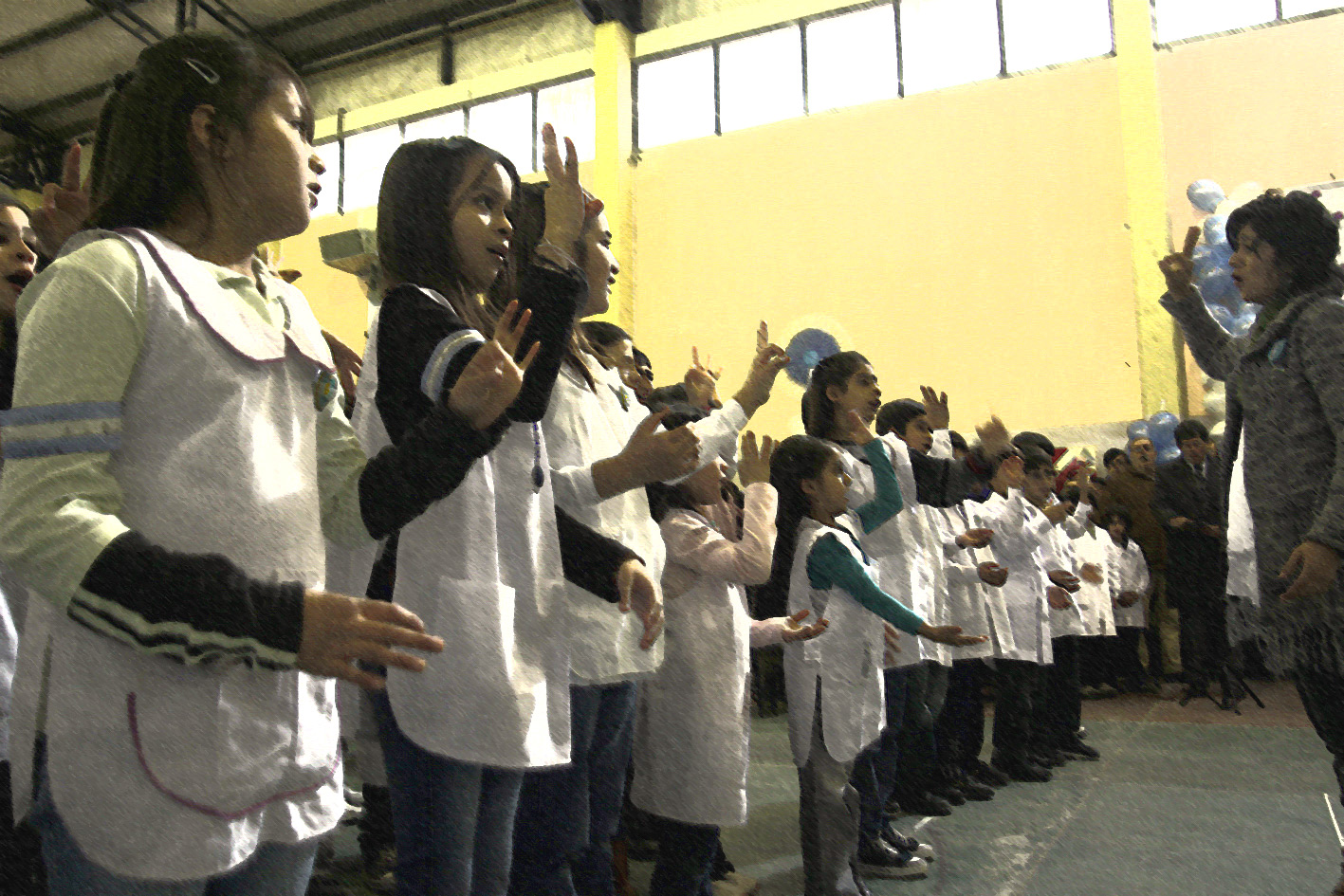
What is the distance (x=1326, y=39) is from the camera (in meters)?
7.31

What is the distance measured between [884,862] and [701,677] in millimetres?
970

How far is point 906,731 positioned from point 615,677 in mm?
1956

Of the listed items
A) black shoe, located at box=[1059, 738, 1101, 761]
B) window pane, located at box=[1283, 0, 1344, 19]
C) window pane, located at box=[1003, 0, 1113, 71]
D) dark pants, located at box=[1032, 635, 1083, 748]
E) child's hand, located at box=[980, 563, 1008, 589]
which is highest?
window pane, located at box=[1003, 0, 1113, 71]

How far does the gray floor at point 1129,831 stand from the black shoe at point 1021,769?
0.06 m

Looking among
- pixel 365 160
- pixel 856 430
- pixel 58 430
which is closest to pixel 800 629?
pixel 856 430

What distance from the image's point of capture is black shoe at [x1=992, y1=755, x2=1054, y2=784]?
3.71m

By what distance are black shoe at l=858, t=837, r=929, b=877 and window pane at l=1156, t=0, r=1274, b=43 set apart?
756 centimetres

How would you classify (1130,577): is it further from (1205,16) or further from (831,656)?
(1205,16)

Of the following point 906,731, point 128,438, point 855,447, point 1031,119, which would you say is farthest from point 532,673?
point 1031,119

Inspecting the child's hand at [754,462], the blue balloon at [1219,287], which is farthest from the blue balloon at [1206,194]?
the child's hand at [754,462]

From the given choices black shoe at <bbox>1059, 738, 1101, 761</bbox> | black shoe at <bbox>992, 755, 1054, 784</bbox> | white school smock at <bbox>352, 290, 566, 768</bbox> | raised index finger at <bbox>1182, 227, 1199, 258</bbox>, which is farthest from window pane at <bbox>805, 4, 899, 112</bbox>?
white school smock at <bbox>352, 290, 566, 768</bbox>

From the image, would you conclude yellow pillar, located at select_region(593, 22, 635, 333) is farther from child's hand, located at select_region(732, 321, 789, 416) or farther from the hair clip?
the hair clip

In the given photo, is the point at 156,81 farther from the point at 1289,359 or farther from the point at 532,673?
the point at 1289,359

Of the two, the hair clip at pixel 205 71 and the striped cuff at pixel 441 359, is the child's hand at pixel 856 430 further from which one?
the hair clip at pixel 205 71
